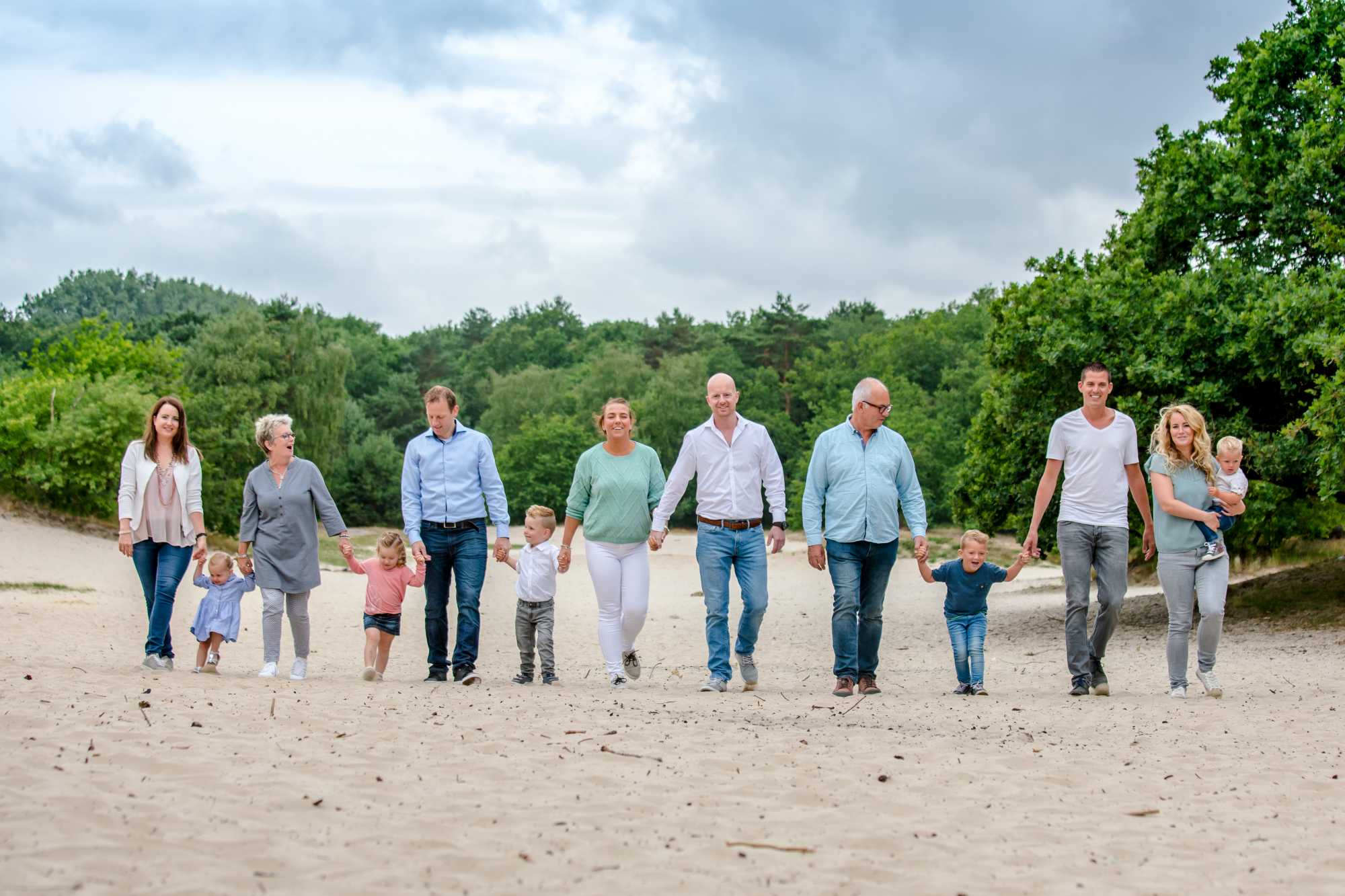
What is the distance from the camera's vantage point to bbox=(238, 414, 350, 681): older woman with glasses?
10.0 meters

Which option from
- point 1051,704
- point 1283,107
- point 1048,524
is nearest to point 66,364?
point 1048,524

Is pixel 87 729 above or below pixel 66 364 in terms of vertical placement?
below

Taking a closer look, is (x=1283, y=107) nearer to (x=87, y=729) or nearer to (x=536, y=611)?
(x=536, y=611)

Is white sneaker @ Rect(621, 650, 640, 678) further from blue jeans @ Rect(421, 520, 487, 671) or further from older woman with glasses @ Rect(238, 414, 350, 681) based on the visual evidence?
older woman with glasses @ Rect(238, 414, 350, 681)

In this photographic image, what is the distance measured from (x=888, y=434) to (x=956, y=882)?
501cm

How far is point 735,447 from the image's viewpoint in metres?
9.64

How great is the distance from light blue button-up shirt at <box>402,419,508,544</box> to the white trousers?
79 centimetres

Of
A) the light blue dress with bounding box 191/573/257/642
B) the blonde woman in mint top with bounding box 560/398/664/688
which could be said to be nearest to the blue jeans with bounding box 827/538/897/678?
the blonde woman in mint top with bounding box 560/398/664/688

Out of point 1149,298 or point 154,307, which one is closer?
point 1149,298

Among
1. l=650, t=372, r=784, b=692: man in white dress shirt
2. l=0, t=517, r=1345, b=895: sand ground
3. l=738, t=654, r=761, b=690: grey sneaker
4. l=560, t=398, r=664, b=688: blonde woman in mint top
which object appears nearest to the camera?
l=0, t=517, r=1345, b=895: sand ground

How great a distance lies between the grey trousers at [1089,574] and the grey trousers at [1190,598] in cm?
31

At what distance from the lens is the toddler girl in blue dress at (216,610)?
10.1 metres

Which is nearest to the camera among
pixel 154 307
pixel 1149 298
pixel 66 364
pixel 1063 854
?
pixel 1063 854

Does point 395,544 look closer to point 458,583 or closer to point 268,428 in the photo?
point 458,583
